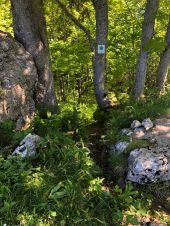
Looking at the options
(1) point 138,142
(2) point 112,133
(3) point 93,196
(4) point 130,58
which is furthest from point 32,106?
(4) point 130,58

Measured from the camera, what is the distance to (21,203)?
4.18 metres

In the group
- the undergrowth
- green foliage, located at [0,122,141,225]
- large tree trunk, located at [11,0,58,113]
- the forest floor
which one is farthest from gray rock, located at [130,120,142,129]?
large tree trunk, located at [11,0,58,113]

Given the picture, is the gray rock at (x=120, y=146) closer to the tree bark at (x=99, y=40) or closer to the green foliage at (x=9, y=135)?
the green foliage at (x=9, y=135)

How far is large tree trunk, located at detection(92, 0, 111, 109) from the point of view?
7504 millimetres

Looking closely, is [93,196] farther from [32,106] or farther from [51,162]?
[32,106]

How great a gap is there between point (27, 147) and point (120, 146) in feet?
6.07

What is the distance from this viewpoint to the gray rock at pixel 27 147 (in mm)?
4990

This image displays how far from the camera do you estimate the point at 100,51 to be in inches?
318

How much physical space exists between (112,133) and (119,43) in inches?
218

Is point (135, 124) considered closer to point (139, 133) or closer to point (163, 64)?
point (139, 133)

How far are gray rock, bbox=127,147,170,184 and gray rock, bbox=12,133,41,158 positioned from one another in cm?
165

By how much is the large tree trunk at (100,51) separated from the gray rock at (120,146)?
2.64 meters

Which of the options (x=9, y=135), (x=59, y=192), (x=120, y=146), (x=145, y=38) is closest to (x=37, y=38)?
(x=9, y=135)

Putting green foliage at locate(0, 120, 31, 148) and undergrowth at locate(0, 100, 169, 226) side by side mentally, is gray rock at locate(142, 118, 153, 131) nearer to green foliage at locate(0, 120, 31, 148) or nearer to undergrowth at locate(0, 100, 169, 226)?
undergrowth at locate(0, 100, 169, 226)
